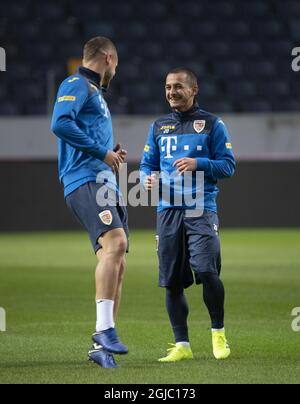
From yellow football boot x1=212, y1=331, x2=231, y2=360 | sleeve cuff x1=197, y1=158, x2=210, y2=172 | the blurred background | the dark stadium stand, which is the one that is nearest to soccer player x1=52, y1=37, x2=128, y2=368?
sleeve cuff x1=197, y1=158, x2=210, y2=172

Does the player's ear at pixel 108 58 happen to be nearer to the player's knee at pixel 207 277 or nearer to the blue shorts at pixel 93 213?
the blue shorts at pixel 93 213

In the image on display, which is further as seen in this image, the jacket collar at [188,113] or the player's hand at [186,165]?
the jacket collar at [188,113]

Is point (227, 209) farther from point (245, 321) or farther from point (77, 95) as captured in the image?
point (77, 95)

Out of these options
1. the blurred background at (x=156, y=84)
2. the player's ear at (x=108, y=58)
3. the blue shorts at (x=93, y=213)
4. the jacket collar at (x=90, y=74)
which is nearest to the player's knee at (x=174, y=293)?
the blue shorts at (x=93, y=213)

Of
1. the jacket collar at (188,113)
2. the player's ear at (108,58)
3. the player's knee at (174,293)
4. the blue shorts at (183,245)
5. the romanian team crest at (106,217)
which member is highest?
the player's ear at (108,58)

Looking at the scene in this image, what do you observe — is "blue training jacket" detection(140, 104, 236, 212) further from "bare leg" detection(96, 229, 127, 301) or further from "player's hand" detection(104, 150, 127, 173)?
"bare leg" detection(96, 229, 127, 301)

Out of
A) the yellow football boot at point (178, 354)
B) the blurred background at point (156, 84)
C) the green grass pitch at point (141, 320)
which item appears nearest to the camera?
the green grass pitch at point (141, 320)

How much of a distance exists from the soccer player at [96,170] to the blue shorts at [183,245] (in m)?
0.39

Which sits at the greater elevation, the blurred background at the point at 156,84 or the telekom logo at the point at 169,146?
the blurred background at the point at 156,84

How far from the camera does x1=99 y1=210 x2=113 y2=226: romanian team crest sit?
711 centimetres

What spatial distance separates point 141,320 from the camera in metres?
9.70

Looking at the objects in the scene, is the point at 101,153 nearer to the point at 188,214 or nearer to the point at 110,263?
the point at 110,263

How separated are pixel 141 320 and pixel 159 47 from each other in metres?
16.1

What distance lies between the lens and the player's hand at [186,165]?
7.43 meters
